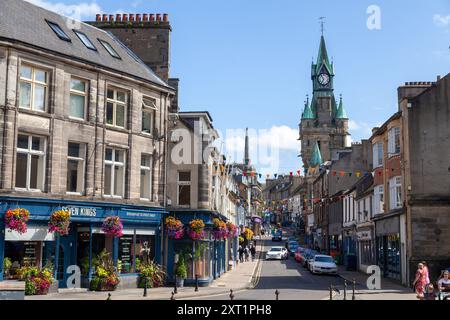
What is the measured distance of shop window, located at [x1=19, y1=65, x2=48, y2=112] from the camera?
2420 centimetres

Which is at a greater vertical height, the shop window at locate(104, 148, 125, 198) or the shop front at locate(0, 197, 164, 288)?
the shop window at locate(104, 148, 125, 198)

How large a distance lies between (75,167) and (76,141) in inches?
46.7

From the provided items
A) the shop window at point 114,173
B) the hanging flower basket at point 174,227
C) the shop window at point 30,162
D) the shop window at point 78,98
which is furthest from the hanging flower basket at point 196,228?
the shop window at point 30,162

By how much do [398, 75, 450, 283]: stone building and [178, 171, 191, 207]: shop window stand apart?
11853mm

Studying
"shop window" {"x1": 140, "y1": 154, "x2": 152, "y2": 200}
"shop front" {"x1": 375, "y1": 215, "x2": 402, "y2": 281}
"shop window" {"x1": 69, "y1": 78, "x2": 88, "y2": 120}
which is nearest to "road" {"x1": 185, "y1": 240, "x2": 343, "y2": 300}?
"shop front" {"x1": 375, "y1": 215, "x2": 402, "y2": 281}

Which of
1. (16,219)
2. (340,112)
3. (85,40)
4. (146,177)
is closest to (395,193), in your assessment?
(146,177)

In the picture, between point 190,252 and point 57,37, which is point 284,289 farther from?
point 57,37

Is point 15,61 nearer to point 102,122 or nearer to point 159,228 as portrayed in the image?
point 102,122

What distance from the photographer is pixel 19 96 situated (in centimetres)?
2394

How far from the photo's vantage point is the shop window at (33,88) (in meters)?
24.2

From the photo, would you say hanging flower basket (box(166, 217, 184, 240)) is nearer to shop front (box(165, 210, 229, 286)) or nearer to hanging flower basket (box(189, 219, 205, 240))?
hanging flower basket (box(189, 219, 205, 240))

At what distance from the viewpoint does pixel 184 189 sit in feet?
102
